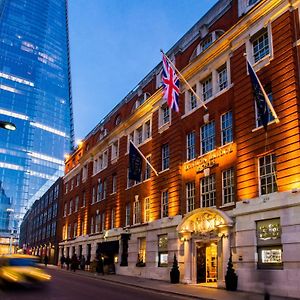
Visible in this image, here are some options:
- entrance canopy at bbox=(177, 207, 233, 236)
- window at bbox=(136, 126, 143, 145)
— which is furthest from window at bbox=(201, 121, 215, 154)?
window at bbox=(136, 126, 143, 145)

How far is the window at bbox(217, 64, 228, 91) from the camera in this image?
89.4 ft

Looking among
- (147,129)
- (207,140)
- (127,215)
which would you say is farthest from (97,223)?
(207,140)

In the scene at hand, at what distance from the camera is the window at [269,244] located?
66.3 ft

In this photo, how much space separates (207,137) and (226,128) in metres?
2.22

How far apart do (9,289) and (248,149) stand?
47.2 ft

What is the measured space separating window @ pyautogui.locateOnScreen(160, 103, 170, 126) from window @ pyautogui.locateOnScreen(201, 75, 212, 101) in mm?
5199

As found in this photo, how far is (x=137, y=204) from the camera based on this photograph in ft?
123

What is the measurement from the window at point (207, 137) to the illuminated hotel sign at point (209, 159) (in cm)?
65

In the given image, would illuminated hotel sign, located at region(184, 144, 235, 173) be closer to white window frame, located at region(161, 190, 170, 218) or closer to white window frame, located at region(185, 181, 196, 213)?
white window frame, located at region(185, 181, 196, 213)

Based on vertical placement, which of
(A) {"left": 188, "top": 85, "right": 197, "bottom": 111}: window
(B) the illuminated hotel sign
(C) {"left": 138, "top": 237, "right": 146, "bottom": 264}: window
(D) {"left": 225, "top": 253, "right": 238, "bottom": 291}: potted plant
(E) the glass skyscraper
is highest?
(E) the glass skyscraper

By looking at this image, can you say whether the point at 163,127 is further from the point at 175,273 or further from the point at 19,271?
the point at 19,271

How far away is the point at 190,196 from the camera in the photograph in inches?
1136

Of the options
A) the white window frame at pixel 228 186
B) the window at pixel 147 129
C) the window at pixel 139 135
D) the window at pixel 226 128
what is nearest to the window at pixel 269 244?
the white window frame at pixel 228 186

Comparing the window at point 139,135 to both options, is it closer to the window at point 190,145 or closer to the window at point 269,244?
the window at point 190,145
